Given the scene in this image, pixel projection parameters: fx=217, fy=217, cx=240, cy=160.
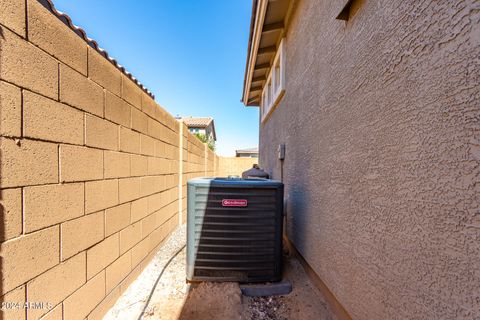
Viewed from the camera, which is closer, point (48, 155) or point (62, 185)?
A: point (48, 155)

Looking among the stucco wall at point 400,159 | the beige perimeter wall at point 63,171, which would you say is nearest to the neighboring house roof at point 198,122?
the beige perimeter wall at point 63,171

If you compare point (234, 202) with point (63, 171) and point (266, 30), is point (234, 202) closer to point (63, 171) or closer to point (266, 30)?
point (63, 171)

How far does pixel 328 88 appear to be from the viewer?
7.68ft

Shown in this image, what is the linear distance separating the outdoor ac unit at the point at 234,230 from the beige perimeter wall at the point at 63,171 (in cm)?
75

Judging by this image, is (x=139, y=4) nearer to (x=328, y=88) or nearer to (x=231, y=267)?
(x=328, y=88)

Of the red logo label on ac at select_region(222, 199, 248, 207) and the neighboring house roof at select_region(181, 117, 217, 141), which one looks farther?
the neighboring house roof at select_region(181, 117, 217, 141)

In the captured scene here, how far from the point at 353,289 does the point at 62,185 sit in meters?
2.30

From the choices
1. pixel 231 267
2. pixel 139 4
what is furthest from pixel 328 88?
pixel 139 4

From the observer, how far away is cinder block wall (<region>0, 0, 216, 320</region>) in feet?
3.72

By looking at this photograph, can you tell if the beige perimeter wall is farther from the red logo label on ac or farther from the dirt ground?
the red logo label on ac

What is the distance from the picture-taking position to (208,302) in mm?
2283

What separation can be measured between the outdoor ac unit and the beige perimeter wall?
747 mm

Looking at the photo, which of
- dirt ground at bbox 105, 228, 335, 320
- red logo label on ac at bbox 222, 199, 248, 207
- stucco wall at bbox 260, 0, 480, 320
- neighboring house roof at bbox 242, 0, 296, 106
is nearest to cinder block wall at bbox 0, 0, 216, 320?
dirt ground at bbox 105, 228, 335, 320

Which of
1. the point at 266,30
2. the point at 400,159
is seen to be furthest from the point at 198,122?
the point at 400,159
